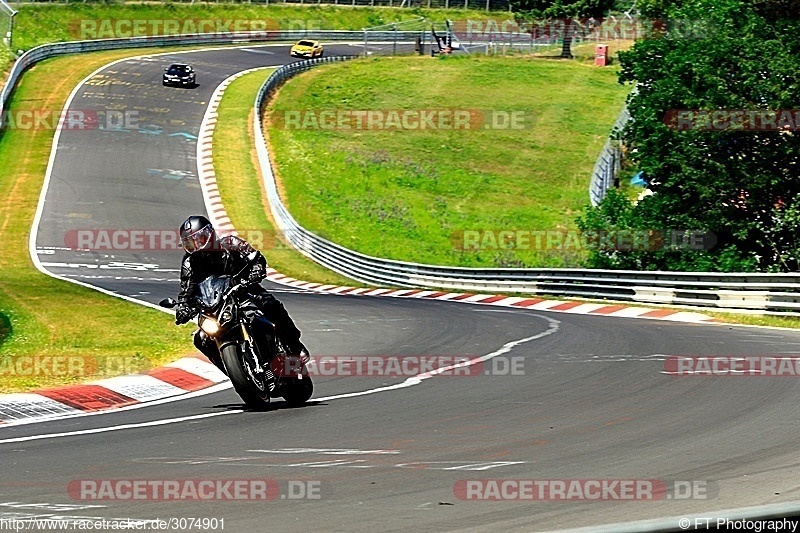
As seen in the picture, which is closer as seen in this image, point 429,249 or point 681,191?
point 681,191

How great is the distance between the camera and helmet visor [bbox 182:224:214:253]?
32.9 feet

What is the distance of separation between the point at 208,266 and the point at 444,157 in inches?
1520

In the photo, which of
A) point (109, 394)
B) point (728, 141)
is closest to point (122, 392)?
point (109, 394)

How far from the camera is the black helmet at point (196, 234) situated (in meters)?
10.0

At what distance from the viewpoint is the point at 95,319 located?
1695 centimetres

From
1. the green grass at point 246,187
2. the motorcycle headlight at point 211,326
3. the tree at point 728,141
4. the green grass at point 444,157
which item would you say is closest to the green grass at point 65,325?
the motorcycle headlight at point 211,326

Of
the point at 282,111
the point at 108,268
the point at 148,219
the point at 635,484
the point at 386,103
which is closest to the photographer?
the point at 635,484

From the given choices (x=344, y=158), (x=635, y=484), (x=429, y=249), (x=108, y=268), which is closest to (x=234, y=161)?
(x=344, y=158)

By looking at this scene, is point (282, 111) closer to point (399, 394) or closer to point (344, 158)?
point (344, 158)

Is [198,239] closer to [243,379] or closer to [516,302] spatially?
[243,379]

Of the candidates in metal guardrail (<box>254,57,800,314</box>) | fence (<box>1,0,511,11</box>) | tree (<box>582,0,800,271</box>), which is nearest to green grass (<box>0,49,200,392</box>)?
metal guardrail (<box>254,57,800,314</box>)

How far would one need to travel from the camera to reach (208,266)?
10328 millimetres

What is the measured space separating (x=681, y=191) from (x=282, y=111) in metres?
29.3

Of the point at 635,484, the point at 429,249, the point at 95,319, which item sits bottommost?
the point at 429,249
